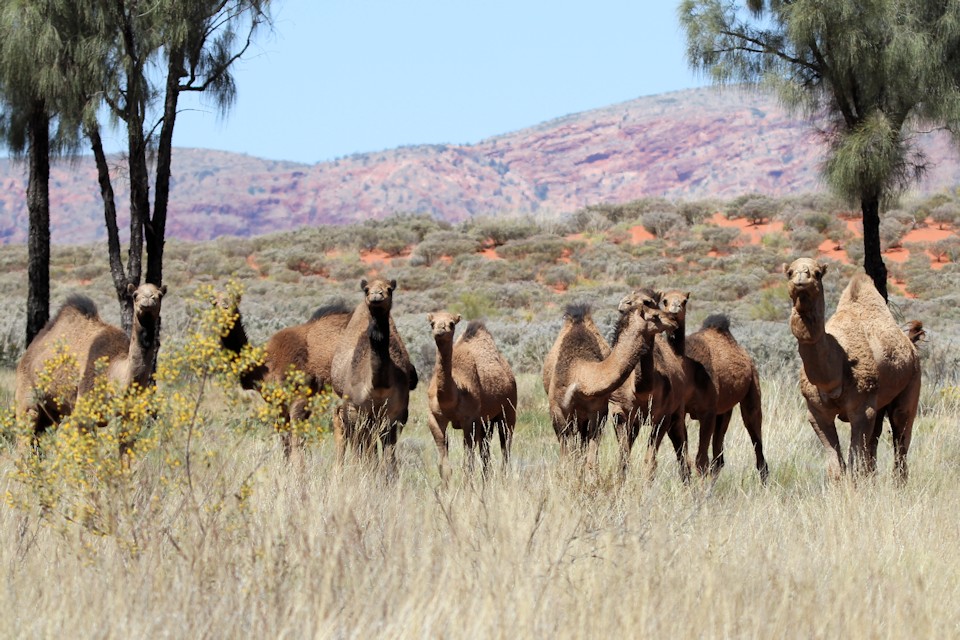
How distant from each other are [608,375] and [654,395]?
61 centimetres

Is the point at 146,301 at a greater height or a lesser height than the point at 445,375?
greater

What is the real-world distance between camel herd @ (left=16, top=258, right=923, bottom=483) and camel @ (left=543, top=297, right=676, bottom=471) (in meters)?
0.01

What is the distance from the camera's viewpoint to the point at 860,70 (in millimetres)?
16656

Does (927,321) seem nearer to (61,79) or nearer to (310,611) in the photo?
(61,79)

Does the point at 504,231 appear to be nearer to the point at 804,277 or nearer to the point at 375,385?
the point at 375,385

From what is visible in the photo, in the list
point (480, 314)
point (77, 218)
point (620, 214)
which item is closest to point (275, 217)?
point (77, 218)

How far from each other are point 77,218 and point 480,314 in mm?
164871

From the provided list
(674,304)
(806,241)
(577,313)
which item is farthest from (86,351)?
(806,241)

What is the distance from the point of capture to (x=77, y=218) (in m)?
183

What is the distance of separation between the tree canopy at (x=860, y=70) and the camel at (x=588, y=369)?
320 inches

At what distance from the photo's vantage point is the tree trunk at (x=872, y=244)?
16859 millimetres

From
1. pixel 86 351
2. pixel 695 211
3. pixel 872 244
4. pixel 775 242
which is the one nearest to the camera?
pixel 86 351

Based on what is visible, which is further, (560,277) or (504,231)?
(504,231)

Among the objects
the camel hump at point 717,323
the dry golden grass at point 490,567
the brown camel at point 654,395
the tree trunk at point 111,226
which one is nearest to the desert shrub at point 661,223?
the tree trunk at point 111,226
